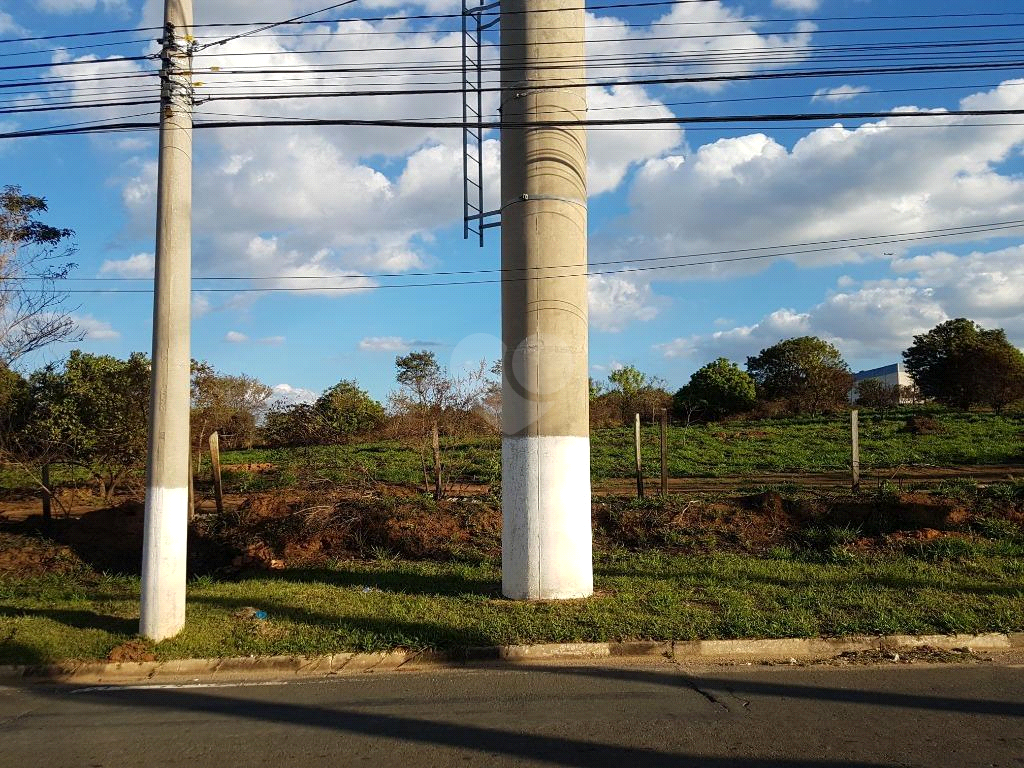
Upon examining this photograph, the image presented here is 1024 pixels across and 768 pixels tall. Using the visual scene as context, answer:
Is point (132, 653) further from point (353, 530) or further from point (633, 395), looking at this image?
point (633, 395)

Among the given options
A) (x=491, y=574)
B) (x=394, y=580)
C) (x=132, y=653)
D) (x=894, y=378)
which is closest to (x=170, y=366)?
(x=132, y=653)

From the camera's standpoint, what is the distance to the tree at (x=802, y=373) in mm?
40531

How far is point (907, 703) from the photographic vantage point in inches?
237

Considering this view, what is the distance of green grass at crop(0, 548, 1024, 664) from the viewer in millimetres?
7816

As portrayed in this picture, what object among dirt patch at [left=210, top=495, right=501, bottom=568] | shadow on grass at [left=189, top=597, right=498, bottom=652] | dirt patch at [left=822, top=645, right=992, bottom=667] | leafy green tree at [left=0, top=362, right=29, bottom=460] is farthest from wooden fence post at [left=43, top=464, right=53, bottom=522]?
dirt patch at [left=822, top=645, right=992, bottom=667]

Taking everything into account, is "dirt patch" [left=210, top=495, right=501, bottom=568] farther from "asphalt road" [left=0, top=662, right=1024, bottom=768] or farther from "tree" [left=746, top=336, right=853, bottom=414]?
"tree" [left=746, top=336, right=853, bottom=414]

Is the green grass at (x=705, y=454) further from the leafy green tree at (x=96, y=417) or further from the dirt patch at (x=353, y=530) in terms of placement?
the leafy green tree at (x=96, y=417)

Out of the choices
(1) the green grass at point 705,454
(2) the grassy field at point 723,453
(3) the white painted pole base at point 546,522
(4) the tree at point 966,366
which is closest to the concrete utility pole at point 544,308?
(3) the white painted pole base at point 546,522

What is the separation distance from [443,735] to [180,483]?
160 inches

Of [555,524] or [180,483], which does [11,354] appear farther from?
[555,524]

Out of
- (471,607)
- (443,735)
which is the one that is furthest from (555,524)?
(443,735)

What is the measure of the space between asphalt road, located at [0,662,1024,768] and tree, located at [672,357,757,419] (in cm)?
3275

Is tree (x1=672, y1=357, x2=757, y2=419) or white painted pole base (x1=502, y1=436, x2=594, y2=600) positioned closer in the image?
white painted pole base (x1=502, y1=436, x2=594, y2=600)

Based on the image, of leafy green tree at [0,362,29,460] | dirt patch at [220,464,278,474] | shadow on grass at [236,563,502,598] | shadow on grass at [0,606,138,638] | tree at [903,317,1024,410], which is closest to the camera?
shadow on grass at [0,606,138,638]
